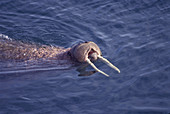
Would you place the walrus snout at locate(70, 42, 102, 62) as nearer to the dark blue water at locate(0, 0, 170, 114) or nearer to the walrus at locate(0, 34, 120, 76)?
the walrus at locate(0, 34, 120, 76)

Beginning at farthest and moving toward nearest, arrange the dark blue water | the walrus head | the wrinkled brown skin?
the wrinkled brown skin
the walrus head
the dark blue water

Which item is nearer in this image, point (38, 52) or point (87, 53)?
point (87, 53)

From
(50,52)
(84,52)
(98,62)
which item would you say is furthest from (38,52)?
(98,62)

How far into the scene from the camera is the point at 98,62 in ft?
27.2

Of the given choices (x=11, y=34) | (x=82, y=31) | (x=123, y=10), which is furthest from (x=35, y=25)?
(x=123, y=10)

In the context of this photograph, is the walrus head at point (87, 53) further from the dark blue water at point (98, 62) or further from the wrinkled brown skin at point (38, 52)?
the dark blue water at point (98, 62)

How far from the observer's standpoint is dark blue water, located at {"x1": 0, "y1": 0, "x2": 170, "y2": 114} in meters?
6.75

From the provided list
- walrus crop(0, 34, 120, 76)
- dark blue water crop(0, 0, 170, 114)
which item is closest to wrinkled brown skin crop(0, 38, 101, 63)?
walrus crop(0, 34, 120, 76)

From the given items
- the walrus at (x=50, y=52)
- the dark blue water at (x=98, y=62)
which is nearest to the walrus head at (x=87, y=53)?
the walrus at (x=50, y=52)

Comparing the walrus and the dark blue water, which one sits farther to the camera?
the walrus

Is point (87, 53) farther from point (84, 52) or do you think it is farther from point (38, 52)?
point (38, 52)

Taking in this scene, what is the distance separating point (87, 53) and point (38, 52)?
1.51 m

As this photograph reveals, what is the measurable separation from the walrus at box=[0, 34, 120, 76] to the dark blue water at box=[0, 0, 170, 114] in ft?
0.92

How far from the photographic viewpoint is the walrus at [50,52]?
25.7 feet
